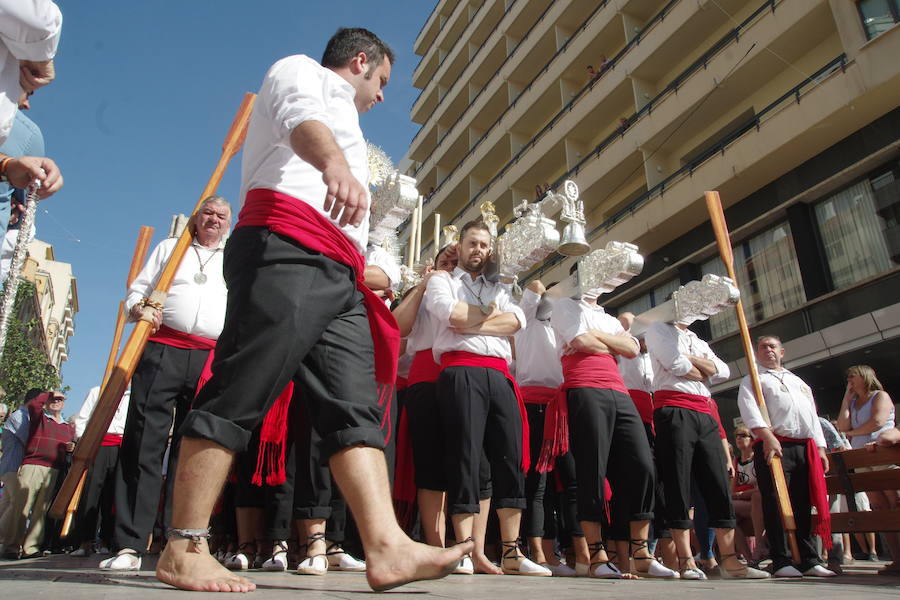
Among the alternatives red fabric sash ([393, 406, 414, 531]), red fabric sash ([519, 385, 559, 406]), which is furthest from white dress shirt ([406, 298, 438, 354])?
red fabric sash ([519, 385, 559, 406])

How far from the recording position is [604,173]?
1683 cm

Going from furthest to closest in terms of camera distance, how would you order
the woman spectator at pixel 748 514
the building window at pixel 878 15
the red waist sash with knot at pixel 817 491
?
the building window at pixel 878 15, the woman spectator at pixel 748 514, the red waist sash with knot at pixel 817 491

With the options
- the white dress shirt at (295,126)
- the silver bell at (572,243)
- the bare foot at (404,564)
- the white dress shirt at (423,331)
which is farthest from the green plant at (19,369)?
the bare foot at (404,564)

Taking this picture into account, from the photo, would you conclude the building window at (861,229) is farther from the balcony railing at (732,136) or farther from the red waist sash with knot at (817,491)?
the red waist sash with knot at (817,491)

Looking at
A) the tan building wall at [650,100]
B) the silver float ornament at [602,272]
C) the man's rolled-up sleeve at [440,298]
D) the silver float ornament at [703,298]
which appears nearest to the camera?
the man's rolled-up sleeve at [440,298]

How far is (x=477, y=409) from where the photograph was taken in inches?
130

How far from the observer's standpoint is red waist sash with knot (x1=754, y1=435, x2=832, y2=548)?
14.1 ft

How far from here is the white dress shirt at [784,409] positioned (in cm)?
466

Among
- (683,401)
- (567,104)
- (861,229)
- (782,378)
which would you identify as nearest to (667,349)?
(683,401)

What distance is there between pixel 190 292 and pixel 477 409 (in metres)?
1.70

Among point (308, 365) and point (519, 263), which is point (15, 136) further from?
point (519, 263)

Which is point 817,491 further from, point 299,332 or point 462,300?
point 299,332

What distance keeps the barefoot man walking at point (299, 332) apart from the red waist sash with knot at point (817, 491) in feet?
11.5

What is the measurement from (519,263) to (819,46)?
12.2 meters
